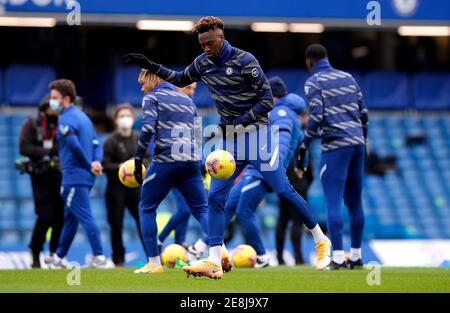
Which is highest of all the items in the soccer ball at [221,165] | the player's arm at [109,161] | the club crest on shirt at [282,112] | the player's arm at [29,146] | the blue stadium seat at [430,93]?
the blue stadium seat at [430,93]

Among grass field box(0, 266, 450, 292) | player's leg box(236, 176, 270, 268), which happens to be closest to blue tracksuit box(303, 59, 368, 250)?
grass field box(0, 266, 450, 292)

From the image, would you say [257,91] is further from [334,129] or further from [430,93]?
[430,93]

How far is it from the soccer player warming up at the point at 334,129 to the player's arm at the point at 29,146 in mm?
4289

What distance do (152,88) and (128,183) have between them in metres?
1.19

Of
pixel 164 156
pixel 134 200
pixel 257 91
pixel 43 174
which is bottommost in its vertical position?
pixel 134 200

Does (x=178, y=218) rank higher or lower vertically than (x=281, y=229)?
higher

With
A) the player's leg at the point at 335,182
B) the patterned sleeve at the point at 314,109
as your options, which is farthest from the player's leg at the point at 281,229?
the patterned sleeve at the point at 314,109

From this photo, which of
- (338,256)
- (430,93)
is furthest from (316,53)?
(430,93)

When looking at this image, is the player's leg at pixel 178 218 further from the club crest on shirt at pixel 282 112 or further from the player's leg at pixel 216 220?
the player's leg at pixel 216 220

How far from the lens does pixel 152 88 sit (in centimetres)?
1238

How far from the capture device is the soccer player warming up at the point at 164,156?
12.1 meters

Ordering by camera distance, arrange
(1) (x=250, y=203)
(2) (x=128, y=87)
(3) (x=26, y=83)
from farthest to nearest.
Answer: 1. (2) (x=128, y=87)
2. (3) (x=26, y=83)
3. (1) (x=250, y=203)

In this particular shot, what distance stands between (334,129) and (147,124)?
2.25 meters

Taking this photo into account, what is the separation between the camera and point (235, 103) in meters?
11.0
